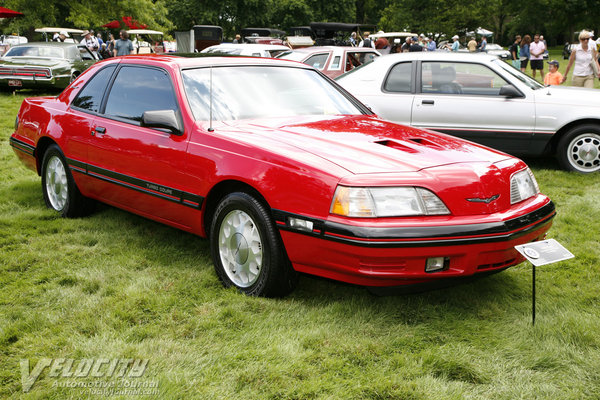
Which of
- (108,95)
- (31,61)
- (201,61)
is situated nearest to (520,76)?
(201,61)

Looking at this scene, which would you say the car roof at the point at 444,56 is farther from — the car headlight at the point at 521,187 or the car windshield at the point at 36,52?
the car windshield at the point at 36,52

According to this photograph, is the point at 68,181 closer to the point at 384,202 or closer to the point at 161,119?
the point at 161,119

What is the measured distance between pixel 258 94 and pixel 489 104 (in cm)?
418

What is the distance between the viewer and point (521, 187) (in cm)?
387

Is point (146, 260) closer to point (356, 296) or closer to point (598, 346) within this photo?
point (356, 296)

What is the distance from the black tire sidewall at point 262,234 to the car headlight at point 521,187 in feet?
4.61

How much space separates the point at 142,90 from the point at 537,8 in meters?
68.1

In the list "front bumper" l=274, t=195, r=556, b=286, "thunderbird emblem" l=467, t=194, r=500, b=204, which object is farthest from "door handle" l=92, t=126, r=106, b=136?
"thunderbird emblem" l=467, t=194, r=500, b=204

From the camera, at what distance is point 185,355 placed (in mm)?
3176

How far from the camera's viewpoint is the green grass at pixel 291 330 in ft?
9.59

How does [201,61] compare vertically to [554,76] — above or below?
above

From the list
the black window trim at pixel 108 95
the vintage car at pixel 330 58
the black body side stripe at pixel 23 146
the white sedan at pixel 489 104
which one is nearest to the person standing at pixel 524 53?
the vintage car at pixel 330 58

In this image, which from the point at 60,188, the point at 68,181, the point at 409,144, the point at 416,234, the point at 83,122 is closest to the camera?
the point at 416,234

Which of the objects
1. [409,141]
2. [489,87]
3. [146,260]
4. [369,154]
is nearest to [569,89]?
[489,87]
